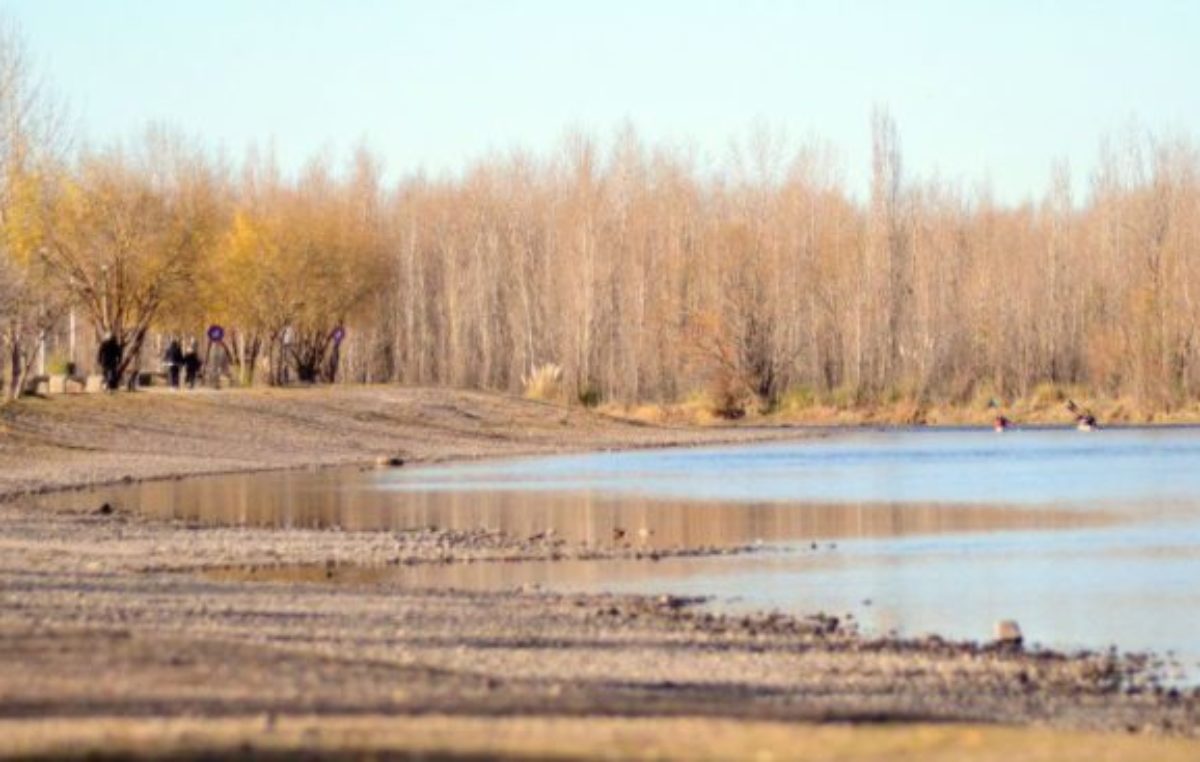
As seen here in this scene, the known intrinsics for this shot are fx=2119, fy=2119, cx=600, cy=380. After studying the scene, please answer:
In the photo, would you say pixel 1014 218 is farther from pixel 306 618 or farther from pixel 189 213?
pixel 306 618

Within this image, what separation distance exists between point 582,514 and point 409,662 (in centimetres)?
2032

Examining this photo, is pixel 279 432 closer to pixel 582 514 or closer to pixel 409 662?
pixel 582 514

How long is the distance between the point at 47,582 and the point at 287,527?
10962 millimetres

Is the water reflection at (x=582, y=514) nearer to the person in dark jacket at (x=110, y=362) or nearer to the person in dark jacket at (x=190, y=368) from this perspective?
the person in dark jacket at (x=110, y=362)

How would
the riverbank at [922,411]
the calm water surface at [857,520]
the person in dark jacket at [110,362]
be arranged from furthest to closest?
the riverbank at [922,411] < the person in dark jacket at [110,362] < the calm water surface at [857,520]

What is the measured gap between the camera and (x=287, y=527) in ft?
109

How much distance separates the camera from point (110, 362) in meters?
65.4

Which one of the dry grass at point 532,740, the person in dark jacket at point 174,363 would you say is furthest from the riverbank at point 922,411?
the dry grass at point 532,740

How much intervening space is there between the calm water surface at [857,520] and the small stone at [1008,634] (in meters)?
0.47

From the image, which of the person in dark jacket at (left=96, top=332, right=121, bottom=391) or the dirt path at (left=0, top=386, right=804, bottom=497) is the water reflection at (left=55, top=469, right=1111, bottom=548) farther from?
the person in dark jacket at (left=96, top=332, right=121, bottom=391)

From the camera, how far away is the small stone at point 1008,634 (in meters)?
19.8

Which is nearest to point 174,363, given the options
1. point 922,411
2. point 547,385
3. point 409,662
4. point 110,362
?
point 110,362

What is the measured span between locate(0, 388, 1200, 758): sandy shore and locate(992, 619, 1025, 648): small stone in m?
0.56

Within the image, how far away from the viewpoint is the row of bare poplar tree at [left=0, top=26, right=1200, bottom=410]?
70938 mm
